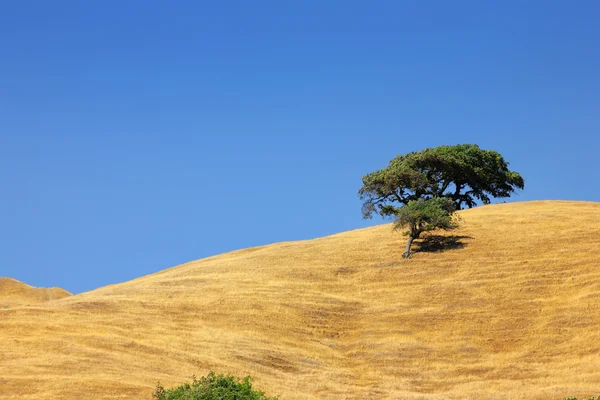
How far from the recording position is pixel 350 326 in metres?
50.8

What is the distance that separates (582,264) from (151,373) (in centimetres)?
3147

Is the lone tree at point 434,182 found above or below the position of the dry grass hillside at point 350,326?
above

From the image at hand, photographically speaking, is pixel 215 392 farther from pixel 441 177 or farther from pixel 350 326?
pixel 441 177

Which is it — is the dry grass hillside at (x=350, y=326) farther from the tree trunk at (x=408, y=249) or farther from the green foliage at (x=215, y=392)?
the green foliage at (x=215, y=392)

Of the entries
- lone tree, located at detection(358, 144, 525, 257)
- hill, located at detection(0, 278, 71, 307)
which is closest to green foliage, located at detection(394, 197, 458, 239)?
lone tree, located at detection(358, 144, 525, 257)

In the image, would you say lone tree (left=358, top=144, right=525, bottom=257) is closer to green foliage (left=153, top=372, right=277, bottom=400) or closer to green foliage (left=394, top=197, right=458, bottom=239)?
green foliage (left=394, top=197, right=458, bottom=239)

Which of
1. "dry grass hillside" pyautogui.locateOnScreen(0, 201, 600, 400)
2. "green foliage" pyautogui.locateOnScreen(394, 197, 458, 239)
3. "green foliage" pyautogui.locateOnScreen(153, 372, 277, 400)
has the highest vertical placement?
"green foliage" pyautogui.locateOnScreen(394, 197, 458, 239)

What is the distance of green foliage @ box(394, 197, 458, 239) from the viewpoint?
64.2m

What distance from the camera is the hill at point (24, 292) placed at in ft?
243

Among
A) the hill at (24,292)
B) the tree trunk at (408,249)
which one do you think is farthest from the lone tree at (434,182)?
the hill at (24,292)

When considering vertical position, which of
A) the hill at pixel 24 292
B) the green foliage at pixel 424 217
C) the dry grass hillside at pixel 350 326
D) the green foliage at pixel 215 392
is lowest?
the green foliage at pixel 215 392

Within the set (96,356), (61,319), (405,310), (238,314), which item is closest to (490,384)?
(405,310)

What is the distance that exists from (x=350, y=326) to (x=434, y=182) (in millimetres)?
34890

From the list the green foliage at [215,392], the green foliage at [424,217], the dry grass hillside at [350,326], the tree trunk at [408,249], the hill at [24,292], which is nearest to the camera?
the green foliage at [215,392]
